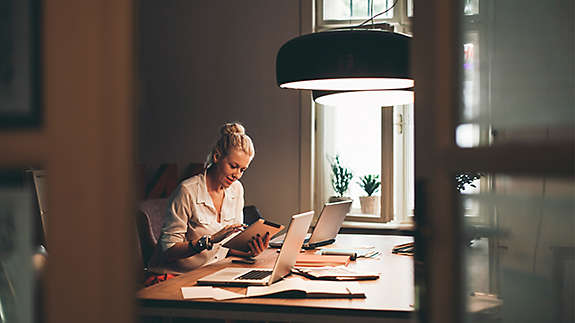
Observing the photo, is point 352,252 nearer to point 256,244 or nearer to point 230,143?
point 256,244

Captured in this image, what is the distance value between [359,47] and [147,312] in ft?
3.99

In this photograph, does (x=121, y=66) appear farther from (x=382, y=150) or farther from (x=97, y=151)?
(x=382, y=150)

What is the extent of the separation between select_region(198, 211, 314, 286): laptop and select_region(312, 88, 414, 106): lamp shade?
0.67 metres

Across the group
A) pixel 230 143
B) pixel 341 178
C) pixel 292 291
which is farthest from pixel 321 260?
pixel 341 178

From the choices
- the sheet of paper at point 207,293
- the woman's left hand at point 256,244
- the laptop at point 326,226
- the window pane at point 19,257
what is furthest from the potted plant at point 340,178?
the window pane at point 19,257

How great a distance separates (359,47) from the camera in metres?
2.06

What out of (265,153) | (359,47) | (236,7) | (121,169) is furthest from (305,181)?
(121,169)

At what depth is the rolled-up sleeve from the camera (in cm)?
300

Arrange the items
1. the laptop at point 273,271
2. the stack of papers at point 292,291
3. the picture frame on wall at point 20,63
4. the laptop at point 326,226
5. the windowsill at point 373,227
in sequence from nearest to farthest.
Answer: the picture frame on wall at point 20,63
the stack of papers at point 292,291
the laptop at point 273,271
the laptop at point 326,226
the windowsill at point 373,227

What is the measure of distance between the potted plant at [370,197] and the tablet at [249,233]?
205 centimetres

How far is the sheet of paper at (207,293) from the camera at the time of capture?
202cm

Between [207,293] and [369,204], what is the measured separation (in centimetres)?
280

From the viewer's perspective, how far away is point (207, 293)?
2074mm

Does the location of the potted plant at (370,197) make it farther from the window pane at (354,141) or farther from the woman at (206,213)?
the woman at (206,213)
